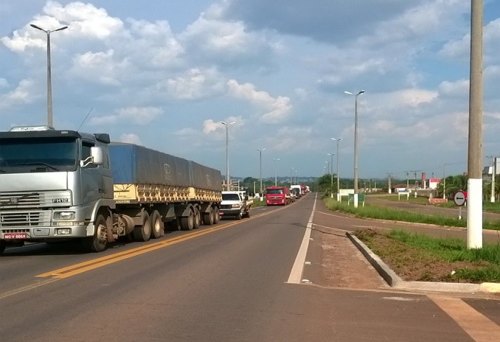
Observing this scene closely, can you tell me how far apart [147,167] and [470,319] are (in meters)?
15.5

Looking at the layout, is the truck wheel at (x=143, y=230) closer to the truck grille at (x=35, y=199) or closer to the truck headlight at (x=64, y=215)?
the truck headlight at (x=64, y=215)

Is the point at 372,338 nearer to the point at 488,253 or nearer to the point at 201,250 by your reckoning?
the point at 488,253

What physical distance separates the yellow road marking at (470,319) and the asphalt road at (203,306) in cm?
2

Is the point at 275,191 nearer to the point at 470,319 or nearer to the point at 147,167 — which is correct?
the point at 147,167

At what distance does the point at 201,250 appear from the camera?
1792 centimetres

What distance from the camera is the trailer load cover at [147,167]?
67.7 feet

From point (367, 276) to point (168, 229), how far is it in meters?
17.7

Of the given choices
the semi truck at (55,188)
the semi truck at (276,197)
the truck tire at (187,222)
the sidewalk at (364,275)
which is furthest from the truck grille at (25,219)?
the semi truck at (276,197)

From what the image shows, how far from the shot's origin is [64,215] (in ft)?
49.9

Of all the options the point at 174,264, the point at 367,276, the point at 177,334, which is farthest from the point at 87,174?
the point at 177,334

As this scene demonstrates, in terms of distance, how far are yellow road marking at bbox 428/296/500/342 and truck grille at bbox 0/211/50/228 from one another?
9.60 m

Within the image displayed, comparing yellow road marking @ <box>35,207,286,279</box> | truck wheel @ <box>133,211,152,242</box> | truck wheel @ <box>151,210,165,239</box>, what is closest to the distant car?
truck wheel @ <box>151,210,165,239</box>

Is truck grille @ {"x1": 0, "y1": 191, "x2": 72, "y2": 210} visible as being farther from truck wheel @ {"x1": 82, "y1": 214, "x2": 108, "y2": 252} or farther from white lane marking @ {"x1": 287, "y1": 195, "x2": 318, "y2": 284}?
white lane marking @ {"x1": 287, "y1": 195, "x2": 318, "y2": 284}

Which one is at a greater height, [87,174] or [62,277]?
[87,174]
